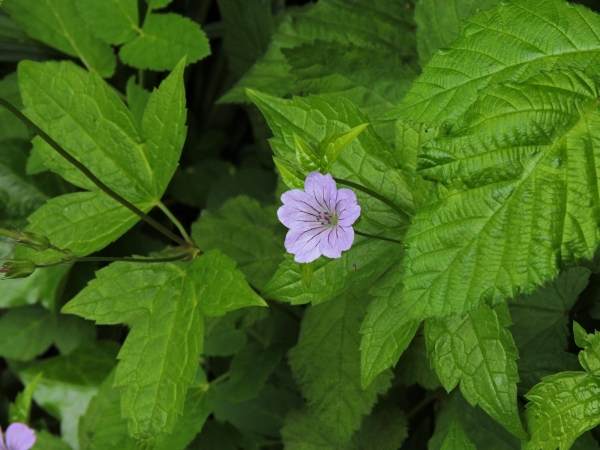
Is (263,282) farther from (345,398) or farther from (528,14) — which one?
(528,14)

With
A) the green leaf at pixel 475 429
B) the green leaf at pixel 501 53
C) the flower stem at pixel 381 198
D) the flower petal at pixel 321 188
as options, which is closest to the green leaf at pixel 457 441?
the green leaf at pixel 475 429

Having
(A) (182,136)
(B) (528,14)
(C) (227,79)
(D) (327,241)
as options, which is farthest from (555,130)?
(C) (227,79)

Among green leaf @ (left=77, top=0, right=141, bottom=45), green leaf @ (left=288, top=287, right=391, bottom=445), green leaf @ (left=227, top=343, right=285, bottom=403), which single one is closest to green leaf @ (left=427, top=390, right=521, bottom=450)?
green leaf @ (left=288, top=287, right=391, bottom=445)

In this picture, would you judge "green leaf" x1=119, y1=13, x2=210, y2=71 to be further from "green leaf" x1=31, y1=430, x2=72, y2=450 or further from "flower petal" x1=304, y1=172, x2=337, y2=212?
"green leaf" x1=31, y1=430, x2=72, y2=450

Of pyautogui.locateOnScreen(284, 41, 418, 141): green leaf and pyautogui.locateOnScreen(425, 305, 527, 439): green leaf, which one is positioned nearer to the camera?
pyautogui.locateOnScreen(425, 305, 527, 439): green leaf

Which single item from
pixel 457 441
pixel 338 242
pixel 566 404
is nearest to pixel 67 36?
pixel 338 242
